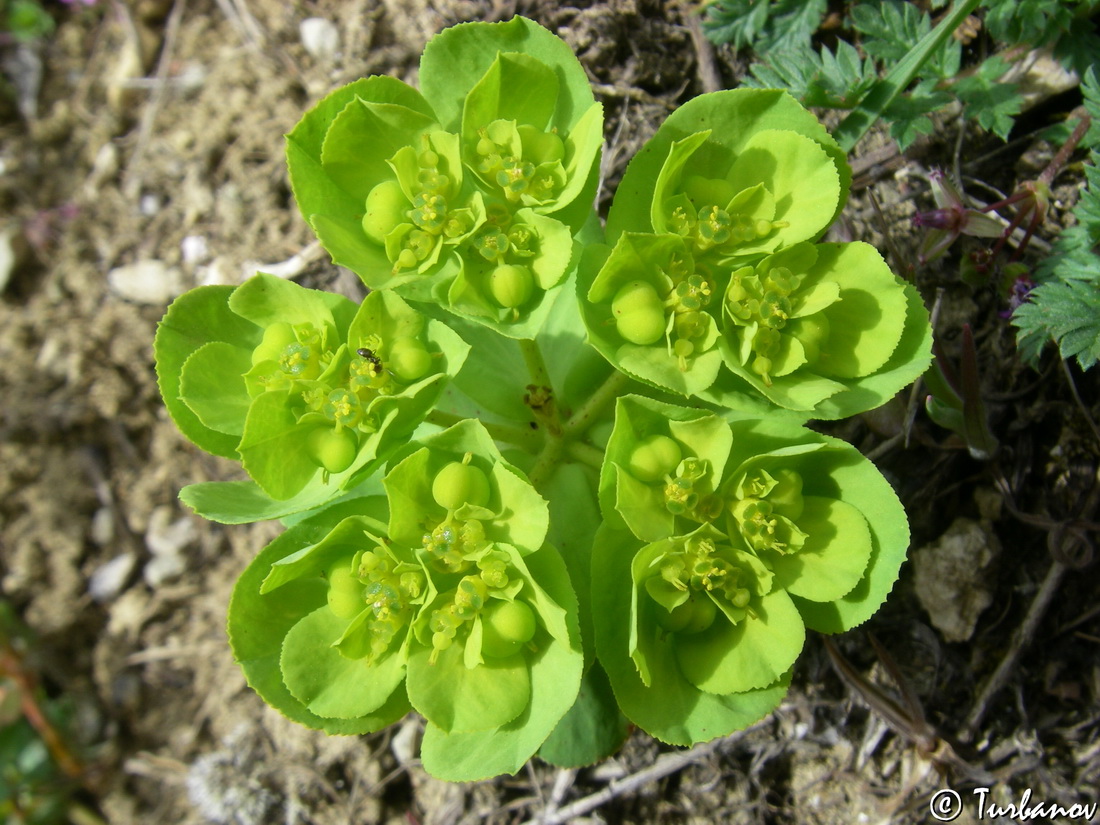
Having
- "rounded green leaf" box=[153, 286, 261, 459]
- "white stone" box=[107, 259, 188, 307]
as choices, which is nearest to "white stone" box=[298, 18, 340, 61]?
"white stone" box=[107, 259, 188, 307]

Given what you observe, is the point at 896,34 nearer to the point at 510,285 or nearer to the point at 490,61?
the point at 490,61

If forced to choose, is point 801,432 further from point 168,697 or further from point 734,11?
point 168,697

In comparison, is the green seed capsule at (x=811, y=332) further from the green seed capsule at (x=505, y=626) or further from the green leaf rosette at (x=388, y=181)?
the green seed capsule at (x=505, y=626)

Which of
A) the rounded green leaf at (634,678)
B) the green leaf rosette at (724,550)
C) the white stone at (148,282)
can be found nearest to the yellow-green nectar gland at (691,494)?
the green leaf rosette at (724,550)

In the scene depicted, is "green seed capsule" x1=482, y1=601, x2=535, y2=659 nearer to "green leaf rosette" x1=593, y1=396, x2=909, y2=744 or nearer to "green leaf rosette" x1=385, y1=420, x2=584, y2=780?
"green leaf rosette" x1=385, y1=420, x2=584, y2=780

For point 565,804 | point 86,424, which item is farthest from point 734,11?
point 86,424

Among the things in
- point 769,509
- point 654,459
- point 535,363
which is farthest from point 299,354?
point 769,509

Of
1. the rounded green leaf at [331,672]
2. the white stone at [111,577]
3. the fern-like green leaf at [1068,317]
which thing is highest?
the fern-like green leaf at [1068,317]
